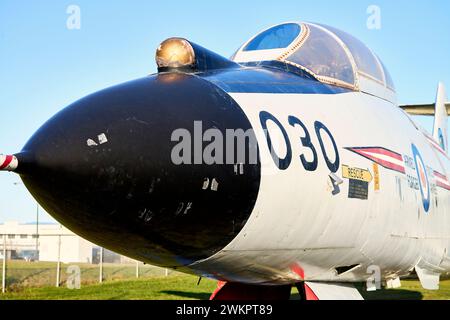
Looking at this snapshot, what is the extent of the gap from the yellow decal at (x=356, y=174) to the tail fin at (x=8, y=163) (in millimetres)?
2571

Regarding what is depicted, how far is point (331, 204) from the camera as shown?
4613mm

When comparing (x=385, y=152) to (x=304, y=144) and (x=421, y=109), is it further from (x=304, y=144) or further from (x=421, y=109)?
(x=421, y=109)

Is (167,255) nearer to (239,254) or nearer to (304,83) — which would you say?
(239,254)

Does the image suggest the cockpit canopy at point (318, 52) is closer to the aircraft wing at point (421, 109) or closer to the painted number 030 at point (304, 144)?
the painted number 030 at point (304, 144)

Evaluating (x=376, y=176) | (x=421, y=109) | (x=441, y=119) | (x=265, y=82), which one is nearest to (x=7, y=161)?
(x=265, y=82)

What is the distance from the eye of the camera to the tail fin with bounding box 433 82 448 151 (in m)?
12.9

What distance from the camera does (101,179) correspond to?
327 centimetres

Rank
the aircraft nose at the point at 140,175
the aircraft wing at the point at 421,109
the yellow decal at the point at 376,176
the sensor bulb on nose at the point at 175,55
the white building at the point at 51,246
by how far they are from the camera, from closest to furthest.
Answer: the aircraft nose at the point at 140,175, the sensor bulb on nose at the point at 175,55, the yellow decal at the point at 376,176, the aircraft wing at the point at 421,109, the white building at the point at 51,246

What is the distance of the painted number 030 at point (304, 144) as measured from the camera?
157 inches

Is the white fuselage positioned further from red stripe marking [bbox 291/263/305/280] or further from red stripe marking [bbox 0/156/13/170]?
red stripe marking [bbox 0/156/13/170]

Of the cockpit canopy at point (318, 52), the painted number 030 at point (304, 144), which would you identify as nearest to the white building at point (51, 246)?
the cockpit canopy at point (318, 52)

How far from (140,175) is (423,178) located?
15.7 ft
